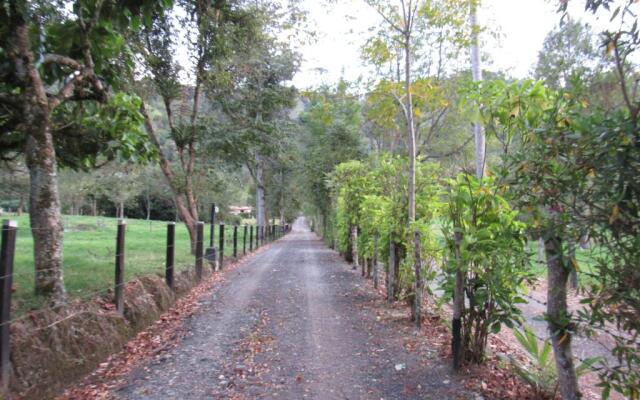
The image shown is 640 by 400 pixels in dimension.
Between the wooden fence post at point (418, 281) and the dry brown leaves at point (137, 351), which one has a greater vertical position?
the wooden fence post at point (418, 281)

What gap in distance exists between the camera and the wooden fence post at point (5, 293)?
11.9 ft

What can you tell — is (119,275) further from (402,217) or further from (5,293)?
(402,217)

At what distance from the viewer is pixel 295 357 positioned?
541 cm

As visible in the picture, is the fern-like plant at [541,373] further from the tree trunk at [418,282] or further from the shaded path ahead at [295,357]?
the tree trunk at [418,282]

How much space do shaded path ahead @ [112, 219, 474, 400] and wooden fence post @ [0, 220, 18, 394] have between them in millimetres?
1009

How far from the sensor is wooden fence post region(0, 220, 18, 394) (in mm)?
3633

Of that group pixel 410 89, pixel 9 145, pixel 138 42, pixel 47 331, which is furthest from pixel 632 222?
pixel 138 42

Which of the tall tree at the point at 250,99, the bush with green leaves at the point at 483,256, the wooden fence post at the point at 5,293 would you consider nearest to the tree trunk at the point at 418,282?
the bush with green leaves at the point at 483,256

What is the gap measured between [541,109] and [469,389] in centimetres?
254

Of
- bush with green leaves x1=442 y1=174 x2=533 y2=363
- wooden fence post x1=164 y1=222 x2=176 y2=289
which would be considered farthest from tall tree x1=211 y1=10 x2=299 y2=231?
bush with green leaves x1=442 y1=174 x2=533 y2=363

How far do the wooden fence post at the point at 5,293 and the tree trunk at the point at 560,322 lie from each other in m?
4.00

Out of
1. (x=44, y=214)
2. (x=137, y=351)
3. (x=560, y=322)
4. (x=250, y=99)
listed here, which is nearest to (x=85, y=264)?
(x=137, y=351)

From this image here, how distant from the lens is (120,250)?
6.02m

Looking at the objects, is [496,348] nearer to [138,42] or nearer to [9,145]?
[9,145]
